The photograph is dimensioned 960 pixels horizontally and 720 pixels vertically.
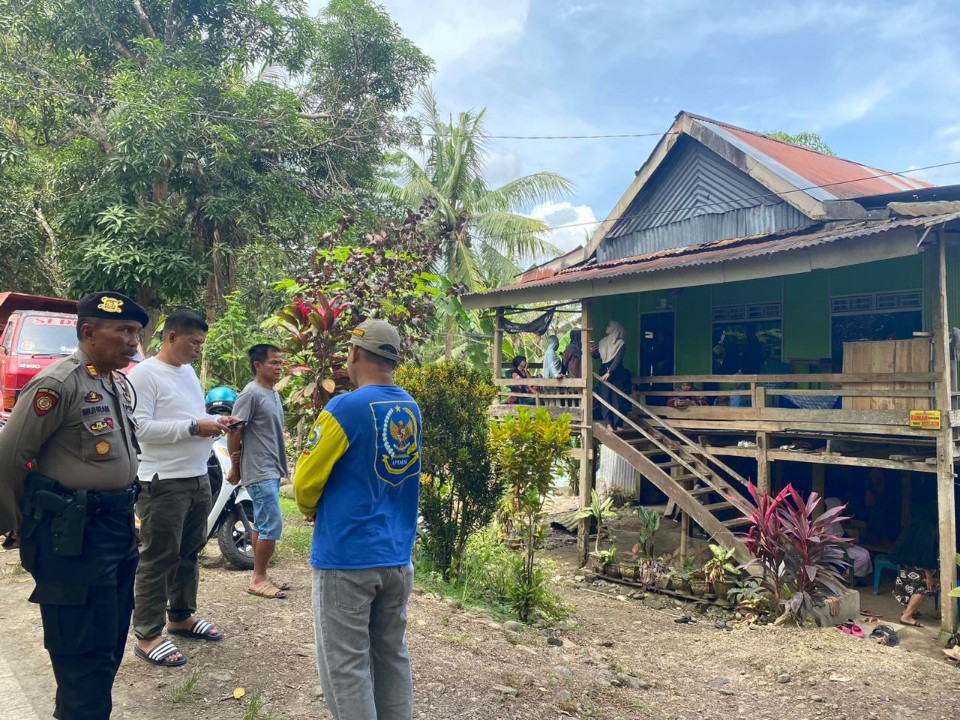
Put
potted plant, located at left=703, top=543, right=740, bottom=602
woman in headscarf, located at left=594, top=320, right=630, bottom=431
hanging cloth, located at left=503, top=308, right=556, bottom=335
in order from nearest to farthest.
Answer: potted plant, located at left=703, top=543, right=740, bottom=602
woman in headscarf, located at left=594, top=320, right=630, bottom=431
hanging cloth, located at left=503, top=308, right=556, bottom=335

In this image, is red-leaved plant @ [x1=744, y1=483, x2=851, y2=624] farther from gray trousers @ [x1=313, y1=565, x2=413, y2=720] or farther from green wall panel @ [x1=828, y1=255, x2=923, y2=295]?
gray trousers @ [x1=313, y1=565, x2=413, y2=720]

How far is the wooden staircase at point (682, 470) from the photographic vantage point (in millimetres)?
9023

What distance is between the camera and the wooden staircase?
29.6ft

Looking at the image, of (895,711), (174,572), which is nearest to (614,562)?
(895,711)

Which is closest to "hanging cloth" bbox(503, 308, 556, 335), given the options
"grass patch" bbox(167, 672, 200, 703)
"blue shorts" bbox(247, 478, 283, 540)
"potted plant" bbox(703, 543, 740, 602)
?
"potted plant" bbox(703, 543, 740, 602)

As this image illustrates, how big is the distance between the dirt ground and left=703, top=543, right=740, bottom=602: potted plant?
0.79 metres

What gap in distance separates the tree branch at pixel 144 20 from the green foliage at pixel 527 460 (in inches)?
523

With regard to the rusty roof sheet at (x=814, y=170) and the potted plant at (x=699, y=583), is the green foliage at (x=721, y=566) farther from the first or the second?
the rusty roof sheet at (x=814, y=170)

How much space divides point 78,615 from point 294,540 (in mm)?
4321

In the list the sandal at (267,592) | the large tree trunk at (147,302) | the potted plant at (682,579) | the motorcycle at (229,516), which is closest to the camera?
the sandal at (267,592)

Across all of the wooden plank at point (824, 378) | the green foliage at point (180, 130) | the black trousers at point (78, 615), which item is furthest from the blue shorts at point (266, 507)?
the green foliage at point (180, 130)

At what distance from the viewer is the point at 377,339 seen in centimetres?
292

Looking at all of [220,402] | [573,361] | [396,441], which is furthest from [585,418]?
[396,441]

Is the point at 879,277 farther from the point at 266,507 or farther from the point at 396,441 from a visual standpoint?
the point at 396,441
